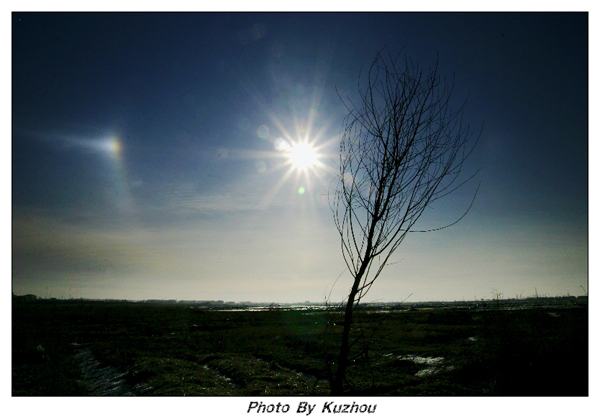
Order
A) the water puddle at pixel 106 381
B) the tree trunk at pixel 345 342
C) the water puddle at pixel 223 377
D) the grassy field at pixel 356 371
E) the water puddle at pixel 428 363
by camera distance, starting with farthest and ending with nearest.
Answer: the water puddle at pixel 428 363
the water puddle at pixel 223 377
the water puddle at pixel 106 381
the grassy field at pixel 356 371
the tree trunk at pixel 345 342

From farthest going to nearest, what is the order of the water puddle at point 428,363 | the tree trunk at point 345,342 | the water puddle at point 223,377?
the water puddle at point 428,363, the water puddle at point 223,377, the tree trunk at point 345,342

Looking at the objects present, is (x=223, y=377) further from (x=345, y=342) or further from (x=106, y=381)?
(x=345, y=342)

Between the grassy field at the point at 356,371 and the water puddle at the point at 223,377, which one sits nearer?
the grassy field at the point at 356,371

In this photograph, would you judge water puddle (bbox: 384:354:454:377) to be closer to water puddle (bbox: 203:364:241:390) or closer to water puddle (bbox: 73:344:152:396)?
water puddle (bbox: 203:364:241:390)

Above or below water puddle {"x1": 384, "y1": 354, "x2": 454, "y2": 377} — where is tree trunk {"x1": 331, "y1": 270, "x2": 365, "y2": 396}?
above

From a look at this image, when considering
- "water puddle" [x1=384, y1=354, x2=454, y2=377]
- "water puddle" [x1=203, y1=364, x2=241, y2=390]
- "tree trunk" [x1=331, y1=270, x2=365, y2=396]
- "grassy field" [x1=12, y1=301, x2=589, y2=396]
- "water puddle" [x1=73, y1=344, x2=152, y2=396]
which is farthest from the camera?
"water puddle" [x1=384, y1=354, x2=454, y2=377]

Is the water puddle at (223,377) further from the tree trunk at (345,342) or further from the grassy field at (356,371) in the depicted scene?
the tree trunk at (345,342)

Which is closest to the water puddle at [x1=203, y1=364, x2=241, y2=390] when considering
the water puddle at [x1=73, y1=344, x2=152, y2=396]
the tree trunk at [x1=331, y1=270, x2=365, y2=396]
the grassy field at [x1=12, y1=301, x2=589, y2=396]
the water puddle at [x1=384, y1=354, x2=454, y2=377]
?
the grassy field at [x1=12, y1=301, x2=589, y2=396]

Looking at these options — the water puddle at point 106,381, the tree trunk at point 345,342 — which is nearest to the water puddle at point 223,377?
the water puddle at point 106,381

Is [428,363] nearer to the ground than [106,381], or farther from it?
nearer to the ground

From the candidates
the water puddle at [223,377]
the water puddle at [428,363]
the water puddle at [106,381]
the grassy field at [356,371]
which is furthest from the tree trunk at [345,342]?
the water puddle at [428,363]

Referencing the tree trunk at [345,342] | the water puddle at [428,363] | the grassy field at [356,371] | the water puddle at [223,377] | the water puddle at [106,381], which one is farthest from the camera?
the water puddle at [428,363]

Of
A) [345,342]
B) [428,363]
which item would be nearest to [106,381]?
[345,342]

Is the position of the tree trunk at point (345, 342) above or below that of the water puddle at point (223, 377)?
above
